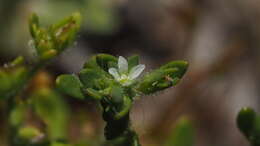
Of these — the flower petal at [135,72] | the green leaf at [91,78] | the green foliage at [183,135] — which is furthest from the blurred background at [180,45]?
the green leaf at [91,78]

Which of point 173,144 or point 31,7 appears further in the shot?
point 31,7

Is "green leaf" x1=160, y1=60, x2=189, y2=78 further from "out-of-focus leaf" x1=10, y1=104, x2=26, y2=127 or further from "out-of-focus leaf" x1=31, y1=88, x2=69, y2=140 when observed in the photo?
"out-of-focus leaf" x1=31, y1=88, x2=69, y2=140

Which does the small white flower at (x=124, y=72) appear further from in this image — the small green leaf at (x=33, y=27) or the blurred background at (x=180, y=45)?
the blurred background at (x=180, y=45)

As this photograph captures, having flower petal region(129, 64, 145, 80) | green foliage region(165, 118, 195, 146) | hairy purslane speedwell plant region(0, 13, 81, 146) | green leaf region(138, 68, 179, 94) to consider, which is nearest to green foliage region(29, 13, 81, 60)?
hairy purslane speedwell plant region(0, 13, 81, 146)

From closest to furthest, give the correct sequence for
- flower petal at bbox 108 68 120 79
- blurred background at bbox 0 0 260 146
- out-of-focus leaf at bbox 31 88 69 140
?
flower petal at bbox 108 68 120 79, out-of-focus leaf at bbox 31 88 69 140, blurred background at bbox 0 0 260 146

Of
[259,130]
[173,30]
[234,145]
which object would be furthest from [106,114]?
[173,30]

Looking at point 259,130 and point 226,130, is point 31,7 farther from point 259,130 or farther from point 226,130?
point 259,130
